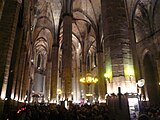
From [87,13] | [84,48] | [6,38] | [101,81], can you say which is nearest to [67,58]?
[101,81]

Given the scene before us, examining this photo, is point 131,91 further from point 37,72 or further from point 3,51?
point 37,72

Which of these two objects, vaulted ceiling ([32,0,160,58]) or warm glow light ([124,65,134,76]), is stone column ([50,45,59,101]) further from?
warm glow light ([124,65,134,76])

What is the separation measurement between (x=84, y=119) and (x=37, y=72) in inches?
1310

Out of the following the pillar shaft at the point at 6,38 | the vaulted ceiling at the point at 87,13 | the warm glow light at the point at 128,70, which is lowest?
the warm glow light at the point at 128,70

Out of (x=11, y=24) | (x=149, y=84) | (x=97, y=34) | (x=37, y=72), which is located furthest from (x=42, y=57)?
(x=11, y=24)

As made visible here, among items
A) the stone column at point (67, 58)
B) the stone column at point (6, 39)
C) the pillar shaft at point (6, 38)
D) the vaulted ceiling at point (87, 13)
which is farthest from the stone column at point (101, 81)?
the pillar shaft at point (6, 38)

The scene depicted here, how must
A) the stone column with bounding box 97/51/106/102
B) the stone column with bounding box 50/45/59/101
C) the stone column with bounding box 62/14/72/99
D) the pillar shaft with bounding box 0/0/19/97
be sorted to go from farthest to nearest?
the stone column with bounding box 97/51/106/102, the stone column with bounding box 50/45/59/101, the stone column with bounding box 62/14/72/99, the pillar shaft with bounding box 0/0/19/97

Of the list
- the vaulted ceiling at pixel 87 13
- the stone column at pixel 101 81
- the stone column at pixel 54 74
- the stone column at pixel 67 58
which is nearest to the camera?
the stone column at pixel 67 58

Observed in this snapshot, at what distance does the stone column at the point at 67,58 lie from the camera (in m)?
14.4

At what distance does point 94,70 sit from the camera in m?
30.8

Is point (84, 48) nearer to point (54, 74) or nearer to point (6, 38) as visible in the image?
point (54, 74)

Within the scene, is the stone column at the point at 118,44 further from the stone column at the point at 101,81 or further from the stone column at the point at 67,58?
the stone column at the point at 101,81

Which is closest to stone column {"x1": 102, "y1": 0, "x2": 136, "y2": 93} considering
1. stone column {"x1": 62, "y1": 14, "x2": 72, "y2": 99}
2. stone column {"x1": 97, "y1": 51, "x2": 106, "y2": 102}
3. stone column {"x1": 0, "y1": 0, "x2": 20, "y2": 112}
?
stone column {"x1": 0, "y1": 0, "x2": 20, "y2": 112}

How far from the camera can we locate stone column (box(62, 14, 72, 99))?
14.4 metres
